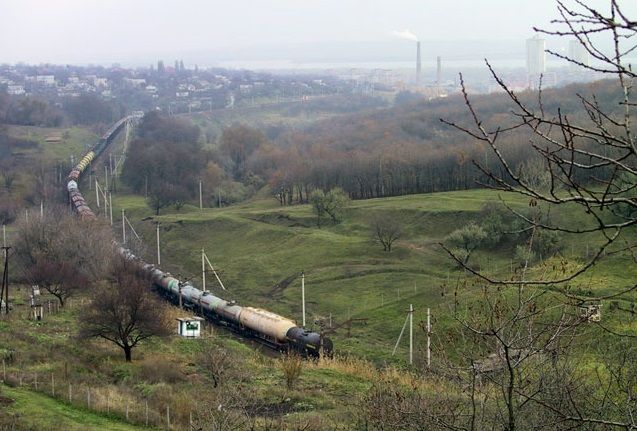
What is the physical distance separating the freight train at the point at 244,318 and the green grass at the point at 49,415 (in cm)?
1116

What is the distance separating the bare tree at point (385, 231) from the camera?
153 feet

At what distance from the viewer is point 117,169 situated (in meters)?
86.6

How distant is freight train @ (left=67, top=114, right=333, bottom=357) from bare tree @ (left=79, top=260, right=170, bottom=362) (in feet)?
16.8

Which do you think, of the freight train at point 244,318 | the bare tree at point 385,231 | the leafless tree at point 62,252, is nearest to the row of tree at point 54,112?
the leafless tree at point 62,252

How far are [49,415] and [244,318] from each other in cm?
1559

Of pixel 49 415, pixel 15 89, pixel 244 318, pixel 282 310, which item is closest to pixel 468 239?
pixel 282 310

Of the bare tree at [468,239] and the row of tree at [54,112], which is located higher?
the row of tree at [54,112]

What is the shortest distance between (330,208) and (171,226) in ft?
41.1

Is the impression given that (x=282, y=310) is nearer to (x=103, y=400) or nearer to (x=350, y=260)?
(x=350, y=260)

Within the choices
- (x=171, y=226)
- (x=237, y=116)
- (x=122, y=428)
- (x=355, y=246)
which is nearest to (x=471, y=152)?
(x=355, y=246)

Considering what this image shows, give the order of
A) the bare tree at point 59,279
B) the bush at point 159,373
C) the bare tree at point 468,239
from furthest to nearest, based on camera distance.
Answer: the bare tree at point 468,239, the bare tree at point 59,279, the bush at point 159,373

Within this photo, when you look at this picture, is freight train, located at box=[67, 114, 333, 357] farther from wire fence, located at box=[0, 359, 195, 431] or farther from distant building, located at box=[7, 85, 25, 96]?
distant building, located at box=[7, 85, 25, 96]

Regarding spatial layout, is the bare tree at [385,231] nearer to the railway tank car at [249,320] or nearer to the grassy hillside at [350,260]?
the grassy hillside at [350,260]

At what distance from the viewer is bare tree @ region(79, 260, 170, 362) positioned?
84.2 ft
